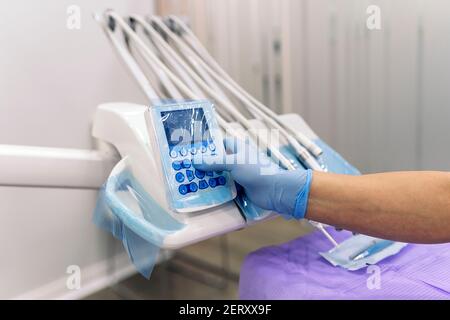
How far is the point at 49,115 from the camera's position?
1117mm

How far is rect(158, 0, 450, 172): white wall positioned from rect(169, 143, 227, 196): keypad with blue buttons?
0.61 m

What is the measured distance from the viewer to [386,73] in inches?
42.5

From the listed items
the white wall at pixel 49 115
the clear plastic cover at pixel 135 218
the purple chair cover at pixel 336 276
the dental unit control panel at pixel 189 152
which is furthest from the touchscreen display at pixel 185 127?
the white wall at pixel 49 115

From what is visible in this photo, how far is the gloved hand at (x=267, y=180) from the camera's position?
65 cm

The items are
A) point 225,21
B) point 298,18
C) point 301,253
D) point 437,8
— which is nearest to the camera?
point 301,253

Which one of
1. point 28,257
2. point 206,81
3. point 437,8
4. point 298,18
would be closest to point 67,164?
point 206,81

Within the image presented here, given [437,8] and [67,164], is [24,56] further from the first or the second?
[437,8]

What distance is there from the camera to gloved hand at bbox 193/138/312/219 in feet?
2.13

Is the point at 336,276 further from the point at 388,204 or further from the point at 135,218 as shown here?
the point at 135,218

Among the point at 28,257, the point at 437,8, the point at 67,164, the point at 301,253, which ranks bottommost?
the point at 28,257

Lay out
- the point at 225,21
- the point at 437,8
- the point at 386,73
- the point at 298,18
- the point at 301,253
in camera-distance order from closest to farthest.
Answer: the point at 301,253
the point at 437,8
the point at 386,73
the point at 298,18
the point at 225,21

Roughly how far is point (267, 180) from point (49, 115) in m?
0.73

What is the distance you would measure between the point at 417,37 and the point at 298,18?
34 cm

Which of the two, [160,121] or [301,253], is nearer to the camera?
[160,121]
